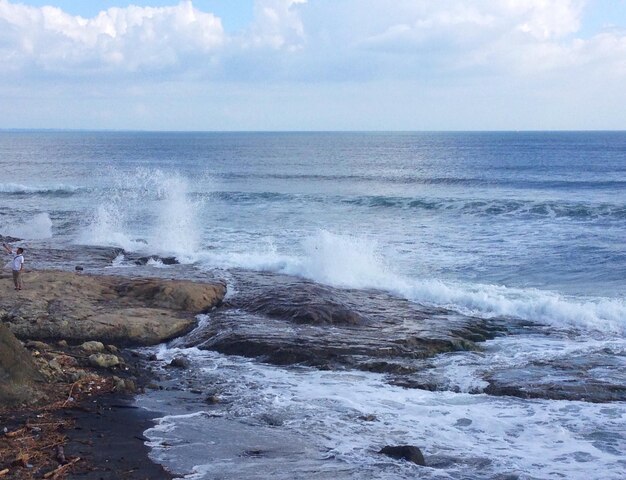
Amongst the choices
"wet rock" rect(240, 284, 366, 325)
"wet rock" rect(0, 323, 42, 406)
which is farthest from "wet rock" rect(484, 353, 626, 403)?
"wet rock" rect(0, 323, 42, 406)

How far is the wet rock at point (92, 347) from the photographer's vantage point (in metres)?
14.0

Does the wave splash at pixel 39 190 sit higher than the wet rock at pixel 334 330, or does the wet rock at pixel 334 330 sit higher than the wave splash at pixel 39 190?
the wave splash at pixel 39 190

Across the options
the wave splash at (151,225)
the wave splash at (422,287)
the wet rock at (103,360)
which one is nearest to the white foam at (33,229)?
the wave splash at (151,225)

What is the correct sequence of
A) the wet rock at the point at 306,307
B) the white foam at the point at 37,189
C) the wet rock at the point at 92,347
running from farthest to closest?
the white foam at the point at 37,189 < the wet rock at the point at 306,307 < the wet rock at the point at 92,347

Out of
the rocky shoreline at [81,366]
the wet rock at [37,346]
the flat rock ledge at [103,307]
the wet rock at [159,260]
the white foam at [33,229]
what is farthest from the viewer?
the white foam at [33,229]

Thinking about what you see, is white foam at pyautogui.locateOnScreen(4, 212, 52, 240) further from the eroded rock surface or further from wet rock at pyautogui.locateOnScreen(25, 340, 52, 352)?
wet rock at pyautogui.locateOnScreen(25, 340, 52, 352)

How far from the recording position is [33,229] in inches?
1284

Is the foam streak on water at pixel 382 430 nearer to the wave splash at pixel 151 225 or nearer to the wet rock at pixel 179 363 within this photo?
the wet rock at pixel 179 363

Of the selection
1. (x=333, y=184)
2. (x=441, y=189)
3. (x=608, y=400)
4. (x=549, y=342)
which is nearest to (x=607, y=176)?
(x=441, y=189)

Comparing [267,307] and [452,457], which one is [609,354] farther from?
[267,307]

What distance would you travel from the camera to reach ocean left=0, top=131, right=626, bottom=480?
33.1ft

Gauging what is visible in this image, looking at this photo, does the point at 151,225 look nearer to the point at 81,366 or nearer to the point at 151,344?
the point at 151,344

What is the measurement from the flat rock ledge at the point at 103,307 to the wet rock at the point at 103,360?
1.93 m

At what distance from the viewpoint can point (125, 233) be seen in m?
32.4
